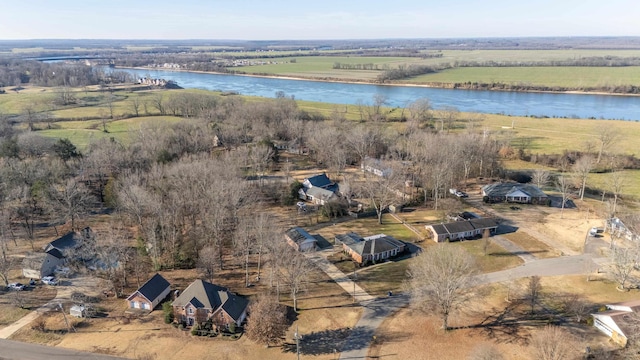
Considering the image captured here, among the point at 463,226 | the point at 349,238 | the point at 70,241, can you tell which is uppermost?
the point at 70,241

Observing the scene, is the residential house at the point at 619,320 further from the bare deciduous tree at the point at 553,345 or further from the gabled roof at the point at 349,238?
the gabled roof at the point at 349,238

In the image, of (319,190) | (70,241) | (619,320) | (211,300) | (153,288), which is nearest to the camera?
(619,320)

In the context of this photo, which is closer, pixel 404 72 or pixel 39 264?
pixel 39 264

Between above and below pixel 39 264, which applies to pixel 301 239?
below

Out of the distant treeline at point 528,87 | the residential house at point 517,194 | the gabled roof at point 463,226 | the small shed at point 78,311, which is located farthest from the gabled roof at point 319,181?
the distant treeline at point 528,87

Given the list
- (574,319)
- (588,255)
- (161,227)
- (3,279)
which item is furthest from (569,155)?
(3,279)

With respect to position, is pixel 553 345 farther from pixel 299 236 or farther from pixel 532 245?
pixel 299 236

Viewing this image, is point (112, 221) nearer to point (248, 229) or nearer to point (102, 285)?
point (102, 285)

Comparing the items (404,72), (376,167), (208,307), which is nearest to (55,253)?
(208,307)
